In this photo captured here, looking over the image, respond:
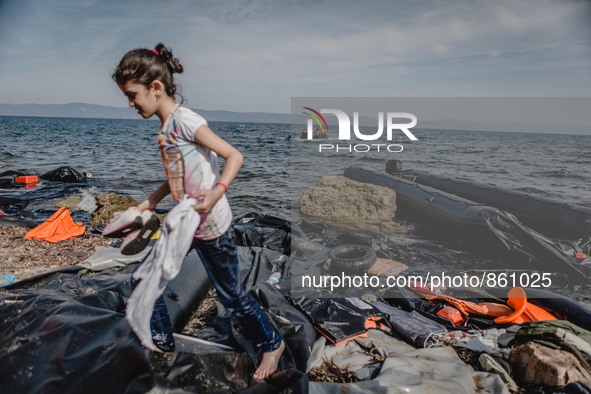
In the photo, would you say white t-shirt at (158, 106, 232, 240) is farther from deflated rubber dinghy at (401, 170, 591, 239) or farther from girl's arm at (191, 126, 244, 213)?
deflated rubber dinghy at (401, 170, 591, 239)

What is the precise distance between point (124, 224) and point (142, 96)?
734 mm

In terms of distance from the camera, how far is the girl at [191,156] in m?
2.03

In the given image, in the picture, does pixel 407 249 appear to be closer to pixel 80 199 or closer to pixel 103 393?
pixel 103 393

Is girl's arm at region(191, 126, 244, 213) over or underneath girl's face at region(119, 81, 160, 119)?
underneath

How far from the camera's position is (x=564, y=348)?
3.13 meters

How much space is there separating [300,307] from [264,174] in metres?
14.6

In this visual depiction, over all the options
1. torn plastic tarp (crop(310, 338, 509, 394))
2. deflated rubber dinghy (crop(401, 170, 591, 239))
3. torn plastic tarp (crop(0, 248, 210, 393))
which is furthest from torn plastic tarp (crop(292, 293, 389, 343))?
deflated rubber dinghy (crop(401, 170, 591, 239))

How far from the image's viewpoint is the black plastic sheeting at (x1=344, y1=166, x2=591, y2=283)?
6.63 meters

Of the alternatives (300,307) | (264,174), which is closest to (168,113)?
(300,307)

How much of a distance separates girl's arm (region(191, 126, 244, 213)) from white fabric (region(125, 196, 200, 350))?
0.09 metres

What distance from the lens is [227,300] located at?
8.03ft

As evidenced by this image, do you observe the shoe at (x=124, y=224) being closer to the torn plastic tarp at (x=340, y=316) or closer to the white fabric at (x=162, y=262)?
the white fabric at (x=162, y=262)

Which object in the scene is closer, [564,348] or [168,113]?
[168,113]

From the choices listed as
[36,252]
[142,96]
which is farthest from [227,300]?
[36,252]
